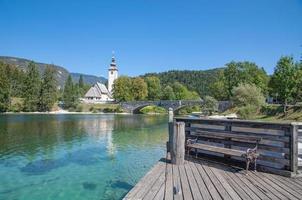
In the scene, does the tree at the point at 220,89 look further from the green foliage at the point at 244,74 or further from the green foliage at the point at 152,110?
the green foliage at the point at 152,110

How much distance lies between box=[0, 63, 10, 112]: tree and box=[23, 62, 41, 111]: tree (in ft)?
18.5

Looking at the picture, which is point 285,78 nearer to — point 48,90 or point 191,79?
point 48,90

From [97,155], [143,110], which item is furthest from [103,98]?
[97,155]

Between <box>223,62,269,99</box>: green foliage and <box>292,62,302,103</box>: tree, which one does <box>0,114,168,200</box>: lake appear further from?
<box>223,62,269,99</box>: green foliage

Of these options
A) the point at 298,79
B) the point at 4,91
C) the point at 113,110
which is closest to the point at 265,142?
the point at 298,79

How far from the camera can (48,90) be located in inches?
3846

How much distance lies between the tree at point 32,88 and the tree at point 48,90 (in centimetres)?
156

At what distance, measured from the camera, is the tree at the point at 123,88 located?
108 m

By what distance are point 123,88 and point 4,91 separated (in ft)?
131

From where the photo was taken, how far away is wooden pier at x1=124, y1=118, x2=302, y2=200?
21.3 feet

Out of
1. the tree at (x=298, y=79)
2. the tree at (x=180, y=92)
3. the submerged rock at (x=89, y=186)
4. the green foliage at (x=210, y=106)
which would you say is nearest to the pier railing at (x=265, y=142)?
the submerged rock at (x=89, y=186)

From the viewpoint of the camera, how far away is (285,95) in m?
47.9

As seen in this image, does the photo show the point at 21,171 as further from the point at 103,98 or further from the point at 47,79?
the point at 103,98

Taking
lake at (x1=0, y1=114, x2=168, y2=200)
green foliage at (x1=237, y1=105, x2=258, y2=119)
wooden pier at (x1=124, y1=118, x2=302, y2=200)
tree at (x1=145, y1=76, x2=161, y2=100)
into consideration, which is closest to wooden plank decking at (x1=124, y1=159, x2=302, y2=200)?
wooden pier at (x1=124, y1=118, x2=302, y2=200)
